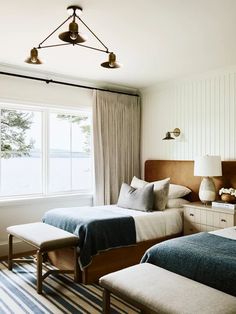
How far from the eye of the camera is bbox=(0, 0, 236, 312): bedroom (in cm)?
254

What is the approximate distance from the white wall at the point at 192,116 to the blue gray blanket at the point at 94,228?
1571 mm

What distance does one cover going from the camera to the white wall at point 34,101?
4.00m

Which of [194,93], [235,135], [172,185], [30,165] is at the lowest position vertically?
[172,185]

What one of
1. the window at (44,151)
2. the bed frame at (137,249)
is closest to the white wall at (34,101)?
the window at (44,151)

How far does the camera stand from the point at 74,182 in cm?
475

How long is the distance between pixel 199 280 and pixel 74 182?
115 inches

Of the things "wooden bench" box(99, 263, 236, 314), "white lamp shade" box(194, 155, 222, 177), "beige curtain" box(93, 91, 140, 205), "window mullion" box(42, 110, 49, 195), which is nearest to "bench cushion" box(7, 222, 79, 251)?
"wooden bench" box(99, 263, 236, 314)

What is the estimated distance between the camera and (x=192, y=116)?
448 centimetres

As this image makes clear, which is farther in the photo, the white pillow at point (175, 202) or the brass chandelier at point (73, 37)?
the white pillow at point (175, 202)

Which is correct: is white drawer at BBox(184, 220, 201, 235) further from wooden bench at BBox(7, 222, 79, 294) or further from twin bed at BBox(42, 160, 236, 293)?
wooden bench at BBox(7, 222, 79, 294)

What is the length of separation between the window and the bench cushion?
0.92 meters

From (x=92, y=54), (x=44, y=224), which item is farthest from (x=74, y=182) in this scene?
(x=92, y=54)

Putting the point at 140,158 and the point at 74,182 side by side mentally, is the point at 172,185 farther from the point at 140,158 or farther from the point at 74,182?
the point at 74,182

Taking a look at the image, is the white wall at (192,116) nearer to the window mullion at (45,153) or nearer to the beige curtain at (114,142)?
the beige curtain at (114,142)
